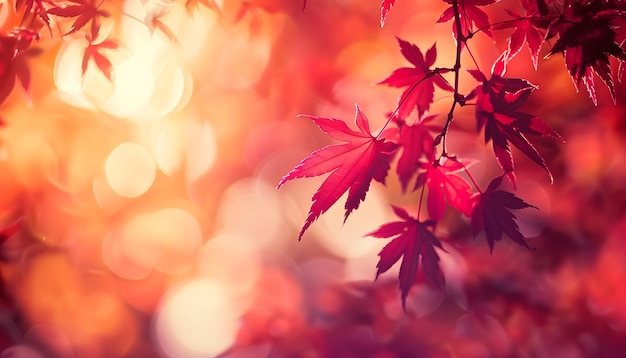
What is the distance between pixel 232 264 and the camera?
8.50 ft

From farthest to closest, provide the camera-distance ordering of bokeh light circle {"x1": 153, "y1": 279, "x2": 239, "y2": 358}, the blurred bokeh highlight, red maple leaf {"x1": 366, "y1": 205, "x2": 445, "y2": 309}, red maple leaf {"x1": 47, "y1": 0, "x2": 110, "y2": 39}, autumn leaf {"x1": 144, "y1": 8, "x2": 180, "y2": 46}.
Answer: bokeh light circle {"x1": 153, "y1": 279, "x2": 239, "y2": 358} → the blurred bokeh highlight → autumn leaf {"x1": 144, "y1": 8, "x2": 180, "y2": 46} → red maple leaf {"x1": 47, "y1": 0, "x2": 110, "y2": 39} → red maple leaf {"x1": 366, "y1": 205, "x2": 445, "y2": 309}

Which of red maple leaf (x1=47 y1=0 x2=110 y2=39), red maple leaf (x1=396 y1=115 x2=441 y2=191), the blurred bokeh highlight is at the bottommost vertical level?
the blurred bokeh highlight

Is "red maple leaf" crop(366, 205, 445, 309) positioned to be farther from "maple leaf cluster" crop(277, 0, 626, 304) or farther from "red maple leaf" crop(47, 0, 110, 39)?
"red maple leaf" crop(47, 0, 110, 39)

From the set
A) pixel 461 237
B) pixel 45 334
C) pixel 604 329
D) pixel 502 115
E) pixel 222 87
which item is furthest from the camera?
pixel 222 87

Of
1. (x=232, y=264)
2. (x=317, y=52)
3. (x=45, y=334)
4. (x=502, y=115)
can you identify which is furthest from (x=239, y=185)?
(x=502, y=115)

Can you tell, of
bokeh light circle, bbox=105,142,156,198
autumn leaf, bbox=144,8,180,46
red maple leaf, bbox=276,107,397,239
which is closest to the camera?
red maple leaf, bbox=276,107,397,239

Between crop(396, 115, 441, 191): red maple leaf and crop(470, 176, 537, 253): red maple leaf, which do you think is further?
crop(396, 115, 441, 191): red maple leaf

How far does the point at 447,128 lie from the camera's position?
2.60ft

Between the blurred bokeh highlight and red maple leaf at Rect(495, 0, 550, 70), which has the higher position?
red maple leaf at Rect(495, 0, 550, 70)

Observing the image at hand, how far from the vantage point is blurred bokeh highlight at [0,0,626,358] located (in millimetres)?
2174

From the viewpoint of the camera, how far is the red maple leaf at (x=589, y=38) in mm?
714

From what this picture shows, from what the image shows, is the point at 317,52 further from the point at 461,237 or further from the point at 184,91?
the point at 461,237

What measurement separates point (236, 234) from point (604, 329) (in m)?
1.80

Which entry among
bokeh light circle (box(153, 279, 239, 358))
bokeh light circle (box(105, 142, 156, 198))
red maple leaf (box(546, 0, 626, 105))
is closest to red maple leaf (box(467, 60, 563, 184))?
red maple leaf (box(546, 0, 626, 105))
